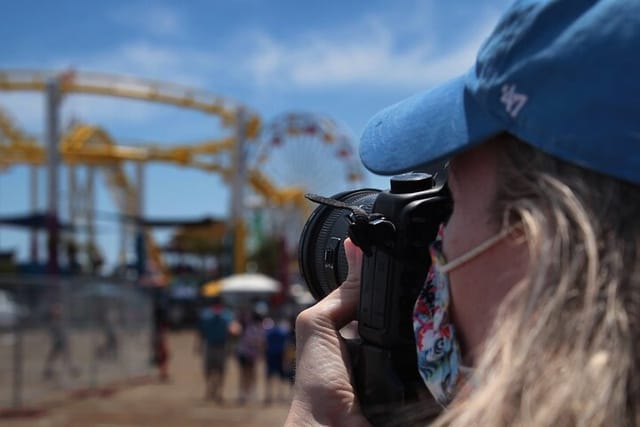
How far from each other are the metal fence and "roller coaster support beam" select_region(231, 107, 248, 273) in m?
12.5

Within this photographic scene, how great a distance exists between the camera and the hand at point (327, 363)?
89 centimetres

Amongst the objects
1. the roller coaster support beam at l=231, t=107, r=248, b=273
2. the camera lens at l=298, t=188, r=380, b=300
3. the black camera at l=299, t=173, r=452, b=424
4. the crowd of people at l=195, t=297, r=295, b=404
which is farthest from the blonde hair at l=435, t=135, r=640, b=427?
the roller coaster support beam at l=231, t=107, r=248, b=273

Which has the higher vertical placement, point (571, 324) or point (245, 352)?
point (571, 324)

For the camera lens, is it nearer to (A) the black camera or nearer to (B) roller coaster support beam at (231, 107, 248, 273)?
(A) the black camera

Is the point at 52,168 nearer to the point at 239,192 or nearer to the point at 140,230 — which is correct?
the point at 140,230

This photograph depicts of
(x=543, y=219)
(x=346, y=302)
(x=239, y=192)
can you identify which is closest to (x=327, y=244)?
(x=346, y=302)

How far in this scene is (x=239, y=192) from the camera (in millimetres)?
25312

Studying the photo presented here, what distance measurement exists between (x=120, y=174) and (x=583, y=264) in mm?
32139

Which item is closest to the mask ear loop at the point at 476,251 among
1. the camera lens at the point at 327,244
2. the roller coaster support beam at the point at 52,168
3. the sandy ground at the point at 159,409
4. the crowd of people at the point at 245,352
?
the camera lens at the point at 327,244

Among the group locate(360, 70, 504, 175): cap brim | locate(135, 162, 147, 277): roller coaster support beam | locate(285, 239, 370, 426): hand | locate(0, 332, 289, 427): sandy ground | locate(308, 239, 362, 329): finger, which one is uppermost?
locate(135, 162, 147, 277): roller coaster support beam

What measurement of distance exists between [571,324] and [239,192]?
24.9 metres

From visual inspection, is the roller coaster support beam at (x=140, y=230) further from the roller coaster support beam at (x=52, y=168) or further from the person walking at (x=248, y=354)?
the person walking at (x=248, y=354)

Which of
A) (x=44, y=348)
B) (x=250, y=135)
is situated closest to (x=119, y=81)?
(x=250, y=135)

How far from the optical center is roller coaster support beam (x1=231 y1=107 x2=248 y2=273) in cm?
2533
